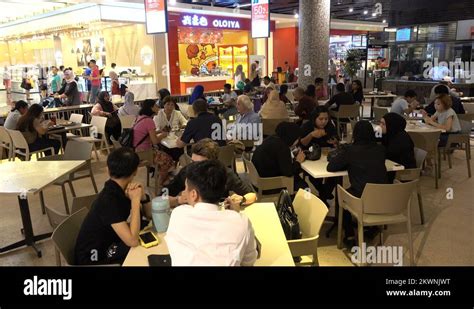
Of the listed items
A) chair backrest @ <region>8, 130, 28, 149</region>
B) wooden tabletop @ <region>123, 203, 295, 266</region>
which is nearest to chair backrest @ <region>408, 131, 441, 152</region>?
wooden tabletop @ <region>123, 203, 295, 266</region>

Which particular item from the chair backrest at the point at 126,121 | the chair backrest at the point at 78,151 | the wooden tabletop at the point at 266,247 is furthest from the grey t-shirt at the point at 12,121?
the wooden tabletop at the point at 266,247

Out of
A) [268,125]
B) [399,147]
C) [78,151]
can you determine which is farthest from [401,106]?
[78,151]

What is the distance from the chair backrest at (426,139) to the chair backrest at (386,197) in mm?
2163

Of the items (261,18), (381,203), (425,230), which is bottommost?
(425,230)

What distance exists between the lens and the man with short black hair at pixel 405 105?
Answer: 642 cm

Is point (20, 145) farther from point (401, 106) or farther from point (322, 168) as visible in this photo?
point (401, 106)

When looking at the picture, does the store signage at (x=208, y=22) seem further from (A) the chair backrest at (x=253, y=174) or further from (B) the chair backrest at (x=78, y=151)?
(A) the chair backrest at (x=253, y=174)

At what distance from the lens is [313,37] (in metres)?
7.87

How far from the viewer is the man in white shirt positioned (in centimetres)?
175

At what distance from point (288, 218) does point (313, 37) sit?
6.07 m

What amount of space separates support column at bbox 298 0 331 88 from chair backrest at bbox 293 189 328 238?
5768 millimetres
